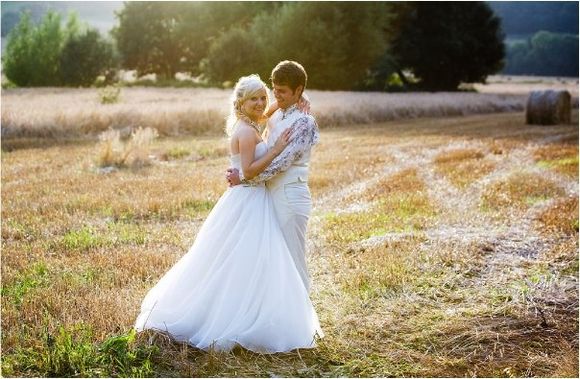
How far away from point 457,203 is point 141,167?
7.48 m

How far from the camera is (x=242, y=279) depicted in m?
5.34

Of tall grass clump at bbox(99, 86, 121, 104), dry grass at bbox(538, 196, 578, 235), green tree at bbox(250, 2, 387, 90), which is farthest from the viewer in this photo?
green tree at bbox(250, 2, 387, 90)

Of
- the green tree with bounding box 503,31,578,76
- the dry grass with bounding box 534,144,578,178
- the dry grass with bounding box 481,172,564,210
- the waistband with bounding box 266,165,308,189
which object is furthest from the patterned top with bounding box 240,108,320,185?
the green tree with bounding box 503,31,578,76

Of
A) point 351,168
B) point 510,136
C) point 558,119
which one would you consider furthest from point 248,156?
point 558,119

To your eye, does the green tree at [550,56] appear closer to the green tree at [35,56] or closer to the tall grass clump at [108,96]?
the green tree at [35,56]

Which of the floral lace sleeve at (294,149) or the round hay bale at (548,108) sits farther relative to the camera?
the round hay bale at (548,108)

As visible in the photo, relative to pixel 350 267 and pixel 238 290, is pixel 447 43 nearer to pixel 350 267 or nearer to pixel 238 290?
pixel 350 267

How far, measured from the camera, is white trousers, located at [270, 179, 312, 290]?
5.55 m

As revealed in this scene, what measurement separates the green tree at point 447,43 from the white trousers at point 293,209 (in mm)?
48496

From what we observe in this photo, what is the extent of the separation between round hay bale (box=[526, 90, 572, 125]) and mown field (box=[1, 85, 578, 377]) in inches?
477

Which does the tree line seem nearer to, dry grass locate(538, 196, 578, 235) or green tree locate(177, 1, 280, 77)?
green tree locate(177, 1, 280, 77)

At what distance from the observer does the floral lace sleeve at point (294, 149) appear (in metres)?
5.36

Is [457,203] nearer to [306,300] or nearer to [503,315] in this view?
[503,315]

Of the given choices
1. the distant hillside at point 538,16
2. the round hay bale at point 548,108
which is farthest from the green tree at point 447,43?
the distant hillside at point 538,16
